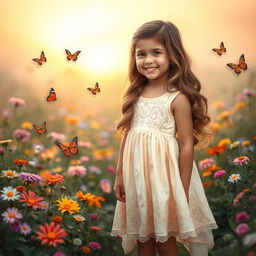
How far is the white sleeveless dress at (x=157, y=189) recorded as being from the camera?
87.7 inches

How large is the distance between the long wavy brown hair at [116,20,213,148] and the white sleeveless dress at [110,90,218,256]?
65 mm

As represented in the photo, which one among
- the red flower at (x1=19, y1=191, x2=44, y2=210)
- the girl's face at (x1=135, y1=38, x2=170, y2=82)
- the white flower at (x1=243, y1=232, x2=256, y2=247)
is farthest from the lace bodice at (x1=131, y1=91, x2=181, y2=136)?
the white flower at (x1=243, y1=232, x2=256, y2=247)

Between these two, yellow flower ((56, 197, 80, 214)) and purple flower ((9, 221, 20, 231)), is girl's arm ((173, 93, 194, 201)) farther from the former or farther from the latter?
purple flower ((9, 221, 20, 231))

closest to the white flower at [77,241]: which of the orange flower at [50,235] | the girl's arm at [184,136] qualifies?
the orange flower at [50,235]

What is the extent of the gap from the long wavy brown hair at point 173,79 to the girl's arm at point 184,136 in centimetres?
7

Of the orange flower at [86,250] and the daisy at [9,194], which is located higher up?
the daisy at [9,194]

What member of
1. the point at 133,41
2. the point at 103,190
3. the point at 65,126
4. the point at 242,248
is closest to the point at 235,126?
the point at 103,190

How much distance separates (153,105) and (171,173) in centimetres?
37

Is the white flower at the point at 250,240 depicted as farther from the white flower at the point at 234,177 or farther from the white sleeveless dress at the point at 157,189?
the white flower at the point at 234,177

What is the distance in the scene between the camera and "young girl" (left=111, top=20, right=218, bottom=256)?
226cm

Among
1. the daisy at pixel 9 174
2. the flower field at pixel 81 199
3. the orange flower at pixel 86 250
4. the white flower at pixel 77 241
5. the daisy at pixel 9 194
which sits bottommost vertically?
the orange flower at pixel 86 250

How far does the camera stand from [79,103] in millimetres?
5527

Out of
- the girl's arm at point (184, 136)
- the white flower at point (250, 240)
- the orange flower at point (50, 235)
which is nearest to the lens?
the white flower at point (250, 240)

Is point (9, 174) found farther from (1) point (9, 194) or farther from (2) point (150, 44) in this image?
(2) point (150, 44)
